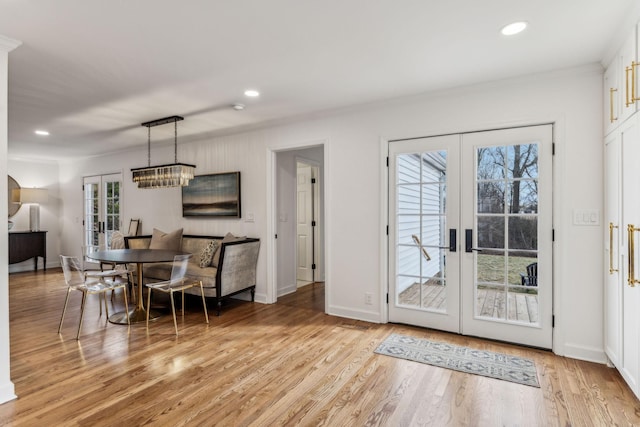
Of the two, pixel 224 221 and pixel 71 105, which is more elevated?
pixel 71 105

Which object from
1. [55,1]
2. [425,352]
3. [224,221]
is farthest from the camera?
[224,221]

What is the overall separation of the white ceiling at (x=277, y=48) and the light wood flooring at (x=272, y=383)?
234 centimetres

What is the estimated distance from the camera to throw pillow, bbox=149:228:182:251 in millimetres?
5017

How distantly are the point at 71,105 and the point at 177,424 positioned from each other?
353cm

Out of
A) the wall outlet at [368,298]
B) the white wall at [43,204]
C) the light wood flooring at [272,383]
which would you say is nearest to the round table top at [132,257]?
the light wood flooring at [272,383]

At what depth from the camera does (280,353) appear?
116 inches

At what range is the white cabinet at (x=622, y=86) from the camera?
6.81ft

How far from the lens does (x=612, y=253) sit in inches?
98.6

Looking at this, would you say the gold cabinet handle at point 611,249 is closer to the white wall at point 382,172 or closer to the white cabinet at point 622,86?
the white wall at point 382,172

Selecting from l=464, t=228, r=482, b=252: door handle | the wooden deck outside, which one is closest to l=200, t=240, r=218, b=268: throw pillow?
the wooden deck outside

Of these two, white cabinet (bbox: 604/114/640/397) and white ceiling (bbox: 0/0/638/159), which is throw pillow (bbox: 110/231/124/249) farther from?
white cabinet (bbox: 604/114/640/397)

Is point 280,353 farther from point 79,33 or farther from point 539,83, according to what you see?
point 539,83

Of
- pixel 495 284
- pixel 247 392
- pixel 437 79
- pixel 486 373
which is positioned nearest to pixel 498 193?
pixel 495 284

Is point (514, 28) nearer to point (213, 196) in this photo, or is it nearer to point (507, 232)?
point (507, 232)
